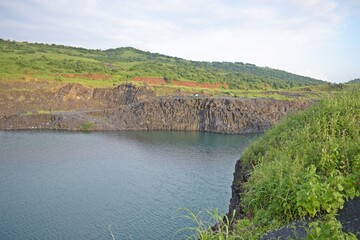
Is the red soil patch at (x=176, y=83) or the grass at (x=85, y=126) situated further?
the red soil patch at (x=176, y=83)

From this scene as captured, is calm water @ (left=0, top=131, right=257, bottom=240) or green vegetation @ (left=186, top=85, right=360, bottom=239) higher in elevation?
green vegetation @ (left=186, top=85, right=360, bottom=239)

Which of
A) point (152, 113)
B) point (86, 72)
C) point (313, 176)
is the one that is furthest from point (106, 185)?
point (86, 72)

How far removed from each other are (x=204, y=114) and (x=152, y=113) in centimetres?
1025

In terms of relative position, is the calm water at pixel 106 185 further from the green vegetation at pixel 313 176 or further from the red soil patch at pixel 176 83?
the red soil patch at pixel 176 83

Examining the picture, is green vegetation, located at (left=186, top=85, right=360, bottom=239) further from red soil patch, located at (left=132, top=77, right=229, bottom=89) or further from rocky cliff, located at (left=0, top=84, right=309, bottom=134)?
red soil patch, located at (left=132, top=77, right=229, bottom=89)

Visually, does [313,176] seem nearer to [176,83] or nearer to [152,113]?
[152,113]

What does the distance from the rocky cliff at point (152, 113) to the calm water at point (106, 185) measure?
419 inches

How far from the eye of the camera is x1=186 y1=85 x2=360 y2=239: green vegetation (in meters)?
7.02

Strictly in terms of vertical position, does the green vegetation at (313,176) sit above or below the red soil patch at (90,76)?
below

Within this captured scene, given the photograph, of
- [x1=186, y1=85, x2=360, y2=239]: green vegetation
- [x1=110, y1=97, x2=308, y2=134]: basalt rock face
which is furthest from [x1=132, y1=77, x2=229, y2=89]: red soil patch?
[x1=186, y1=85, x2=360, y2=239]: green vegetation

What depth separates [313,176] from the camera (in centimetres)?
774

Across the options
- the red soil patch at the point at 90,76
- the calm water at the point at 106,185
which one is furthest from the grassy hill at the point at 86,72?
the calm water at the point at 106,185

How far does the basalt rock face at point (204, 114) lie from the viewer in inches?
2650

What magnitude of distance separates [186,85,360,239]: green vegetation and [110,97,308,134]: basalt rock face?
180 ft
